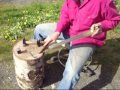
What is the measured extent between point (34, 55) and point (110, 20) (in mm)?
1154

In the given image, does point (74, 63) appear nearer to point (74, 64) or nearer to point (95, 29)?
point (74, 64)

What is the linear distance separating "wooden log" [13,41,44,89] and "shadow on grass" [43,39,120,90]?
0.32 m

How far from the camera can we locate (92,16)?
4.71 m

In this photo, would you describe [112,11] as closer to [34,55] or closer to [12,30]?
[34,55]

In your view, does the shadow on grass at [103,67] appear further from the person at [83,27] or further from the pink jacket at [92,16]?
the pink jacket at [92,16]

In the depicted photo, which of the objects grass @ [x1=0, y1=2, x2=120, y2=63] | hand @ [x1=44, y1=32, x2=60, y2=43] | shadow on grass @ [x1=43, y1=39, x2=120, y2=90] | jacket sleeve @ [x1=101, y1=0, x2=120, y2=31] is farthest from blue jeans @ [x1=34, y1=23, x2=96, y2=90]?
grass @ [x1=0, y1=2, x2=120, y2=63]

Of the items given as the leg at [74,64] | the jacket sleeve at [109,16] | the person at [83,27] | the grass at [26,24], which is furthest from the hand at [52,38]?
the grass at [26,24]

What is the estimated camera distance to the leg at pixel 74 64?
454cm

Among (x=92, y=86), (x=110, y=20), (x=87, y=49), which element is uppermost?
(x=110, y=20)

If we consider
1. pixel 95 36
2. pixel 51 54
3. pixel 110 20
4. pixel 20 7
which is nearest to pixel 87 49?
pixel 95 36

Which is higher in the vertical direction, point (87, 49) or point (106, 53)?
point (87, 49)

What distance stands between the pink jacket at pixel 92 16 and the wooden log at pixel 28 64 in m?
0.58

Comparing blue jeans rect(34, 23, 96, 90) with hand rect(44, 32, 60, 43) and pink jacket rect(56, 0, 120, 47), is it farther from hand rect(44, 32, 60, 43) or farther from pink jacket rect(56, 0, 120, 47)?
hand rect(44, 32, 60, 43)

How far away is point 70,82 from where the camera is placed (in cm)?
453
